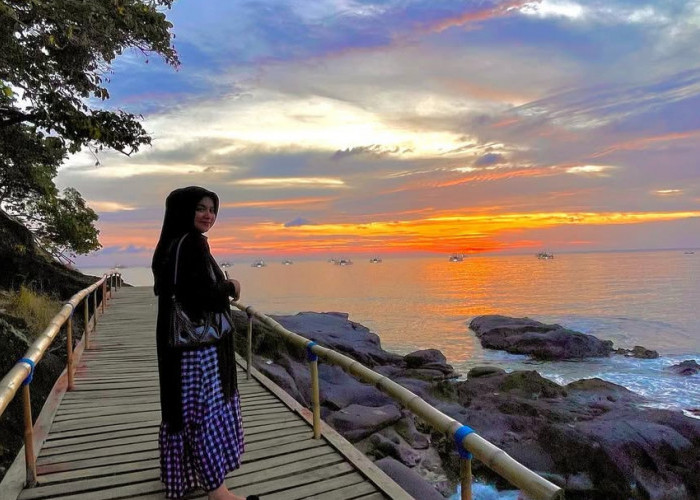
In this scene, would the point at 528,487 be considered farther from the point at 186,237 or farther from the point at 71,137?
the point at 71,137

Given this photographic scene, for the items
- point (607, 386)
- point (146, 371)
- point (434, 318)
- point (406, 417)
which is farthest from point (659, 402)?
point (434, 318)

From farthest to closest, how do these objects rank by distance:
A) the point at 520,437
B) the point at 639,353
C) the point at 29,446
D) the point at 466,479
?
the point at 639,353 → the point at 520,437 → the point at 29,446 → the point at 466,479

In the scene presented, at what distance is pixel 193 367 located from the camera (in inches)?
140

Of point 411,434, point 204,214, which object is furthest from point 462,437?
point 411,434

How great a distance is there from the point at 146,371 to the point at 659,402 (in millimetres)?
18106

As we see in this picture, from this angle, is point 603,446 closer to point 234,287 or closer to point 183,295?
point 234,287

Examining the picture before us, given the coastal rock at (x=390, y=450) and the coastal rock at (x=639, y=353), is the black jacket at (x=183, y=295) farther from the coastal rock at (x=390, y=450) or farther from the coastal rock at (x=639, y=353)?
the coastal rock at (x=639, y=353)

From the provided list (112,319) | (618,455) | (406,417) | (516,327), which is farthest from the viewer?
(516,327)

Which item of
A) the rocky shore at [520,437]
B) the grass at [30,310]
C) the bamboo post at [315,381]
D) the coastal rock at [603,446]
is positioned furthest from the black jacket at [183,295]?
the grass at [30,310]

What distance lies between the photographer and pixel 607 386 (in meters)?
18.5

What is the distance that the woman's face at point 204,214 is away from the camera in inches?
138

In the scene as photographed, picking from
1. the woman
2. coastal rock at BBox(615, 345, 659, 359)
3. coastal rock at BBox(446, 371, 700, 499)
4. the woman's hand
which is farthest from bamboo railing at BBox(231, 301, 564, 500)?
coastal rock at BBox(615, 345, 659, 359)

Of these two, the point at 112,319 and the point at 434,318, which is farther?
the point at 434,318

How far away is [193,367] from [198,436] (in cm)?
50
